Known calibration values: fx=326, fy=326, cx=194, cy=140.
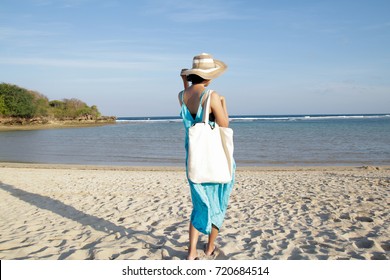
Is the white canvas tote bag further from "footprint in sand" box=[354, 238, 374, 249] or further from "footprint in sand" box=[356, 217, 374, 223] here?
"footprint in sand" box=[356, 217, 374, 223]

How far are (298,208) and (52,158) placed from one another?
14655 mm

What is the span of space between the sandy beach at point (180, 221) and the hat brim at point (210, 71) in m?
1.89

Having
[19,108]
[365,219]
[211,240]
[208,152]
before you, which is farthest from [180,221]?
[19,108]

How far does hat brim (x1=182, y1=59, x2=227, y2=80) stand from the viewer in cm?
285

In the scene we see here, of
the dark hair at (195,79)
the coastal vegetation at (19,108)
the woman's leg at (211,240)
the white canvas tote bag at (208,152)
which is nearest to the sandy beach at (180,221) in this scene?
the woman's leg at (211,240)

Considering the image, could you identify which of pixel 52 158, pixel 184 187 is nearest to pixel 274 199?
pixel 184 187

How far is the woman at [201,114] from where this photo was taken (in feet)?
9.35

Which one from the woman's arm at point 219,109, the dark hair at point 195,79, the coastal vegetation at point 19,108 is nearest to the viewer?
the woman's arm at point 219,109

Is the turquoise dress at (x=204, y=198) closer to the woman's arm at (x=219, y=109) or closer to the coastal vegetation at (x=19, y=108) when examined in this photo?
the woman's arm at (x=219, y=109)

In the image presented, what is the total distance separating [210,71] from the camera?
2.88 m

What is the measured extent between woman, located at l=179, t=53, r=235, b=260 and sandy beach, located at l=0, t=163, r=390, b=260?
68cm

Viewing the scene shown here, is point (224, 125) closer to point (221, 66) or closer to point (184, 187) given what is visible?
point (221, 66)

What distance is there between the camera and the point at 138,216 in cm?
529
